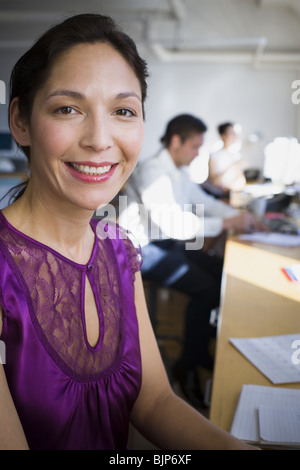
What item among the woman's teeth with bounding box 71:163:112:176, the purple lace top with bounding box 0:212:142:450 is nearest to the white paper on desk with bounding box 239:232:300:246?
the purple lace top with bounding box 0:212:142:450

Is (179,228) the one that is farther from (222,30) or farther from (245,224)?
(222,30)

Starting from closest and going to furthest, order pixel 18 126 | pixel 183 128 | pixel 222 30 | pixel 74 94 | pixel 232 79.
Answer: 1. pixel 74 94
2. pixel 18 126
3. pixel 183 128
4. pixel 222 30
5. pixel 232 79

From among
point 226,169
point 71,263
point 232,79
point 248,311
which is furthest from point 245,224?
point 232,79

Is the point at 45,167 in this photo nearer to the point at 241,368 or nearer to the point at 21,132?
the point at 21,132

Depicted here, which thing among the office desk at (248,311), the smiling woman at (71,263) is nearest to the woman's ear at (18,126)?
the smiling woman at (71,263)

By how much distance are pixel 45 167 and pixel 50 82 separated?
137mm

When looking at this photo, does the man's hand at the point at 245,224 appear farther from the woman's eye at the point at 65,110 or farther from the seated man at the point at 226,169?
the woman's eye at the point at 65,110

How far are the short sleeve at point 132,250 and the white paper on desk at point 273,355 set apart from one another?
35cm

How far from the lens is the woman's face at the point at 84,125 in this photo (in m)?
0.68

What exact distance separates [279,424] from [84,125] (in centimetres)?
63

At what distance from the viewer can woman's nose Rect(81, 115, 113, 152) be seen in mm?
684

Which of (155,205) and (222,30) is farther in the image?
(222,30)

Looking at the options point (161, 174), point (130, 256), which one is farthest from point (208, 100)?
point (130, 256)

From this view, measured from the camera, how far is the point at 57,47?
27.4 inches
